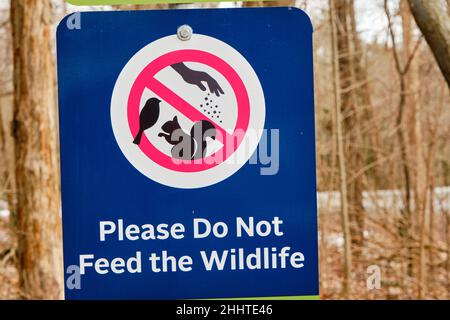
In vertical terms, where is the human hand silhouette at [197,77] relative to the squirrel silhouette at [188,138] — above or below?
above

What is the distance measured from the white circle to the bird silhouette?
3 cm

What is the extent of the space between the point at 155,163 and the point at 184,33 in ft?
1.24

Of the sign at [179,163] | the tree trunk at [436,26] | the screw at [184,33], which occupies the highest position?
the tree trunk at [436,26]

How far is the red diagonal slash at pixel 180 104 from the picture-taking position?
1.97m

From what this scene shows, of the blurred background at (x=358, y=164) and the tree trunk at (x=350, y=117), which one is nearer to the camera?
the blurred background at (x=358, y=164)

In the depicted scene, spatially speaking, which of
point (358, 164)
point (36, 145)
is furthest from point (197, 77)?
point (358, 164)

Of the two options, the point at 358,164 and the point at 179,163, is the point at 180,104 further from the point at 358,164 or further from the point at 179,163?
the point at 358,164

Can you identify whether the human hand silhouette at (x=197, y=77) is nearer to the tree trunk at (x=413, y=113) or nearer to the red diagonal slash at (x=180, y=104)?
the red diagonal slash at (x=180, y=104)

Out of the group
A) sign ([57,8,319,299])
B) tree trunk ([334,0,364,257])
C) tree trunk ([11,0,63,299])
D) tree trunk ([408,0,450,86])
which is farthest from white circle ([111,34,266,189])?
tree trunk ([334,0,364,257])

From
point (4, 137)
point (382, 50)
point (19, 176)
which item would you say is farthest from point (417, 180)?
point (4, 137)

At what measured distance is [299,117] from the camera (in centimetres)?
200

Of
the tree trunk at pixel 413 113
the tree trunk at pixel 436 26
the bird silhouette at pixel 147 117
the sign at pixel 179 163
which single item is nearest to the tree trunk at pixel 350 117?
the tree trunk at pixel 413 113

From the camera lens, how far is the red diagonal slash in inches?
77.6

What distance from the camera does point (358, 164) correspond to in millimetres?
10906
